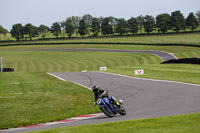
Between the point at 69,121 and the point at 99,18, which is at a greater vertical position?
the point at 99,18

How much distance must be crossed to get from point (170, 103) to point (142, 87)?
6410 mm

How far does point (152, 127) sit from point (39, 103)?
874 cm

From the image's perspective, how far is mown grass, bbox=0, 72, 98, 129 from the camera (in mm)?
14156

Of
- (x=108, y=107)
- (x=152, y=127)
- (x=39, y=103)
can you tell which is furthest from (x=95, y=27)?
(x=152, y=127)

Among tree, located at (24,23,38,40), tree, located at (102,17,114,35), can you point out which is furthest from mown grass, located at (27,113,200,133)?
tree, located at (24,23,38,40)

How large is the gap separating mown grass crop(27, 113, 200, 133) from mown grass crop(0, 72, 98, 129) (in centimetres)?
370

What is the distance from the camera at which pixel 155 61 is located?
55.9 m

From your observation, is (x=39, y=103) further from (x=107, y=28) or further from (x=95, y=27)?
(x=95, y=27)

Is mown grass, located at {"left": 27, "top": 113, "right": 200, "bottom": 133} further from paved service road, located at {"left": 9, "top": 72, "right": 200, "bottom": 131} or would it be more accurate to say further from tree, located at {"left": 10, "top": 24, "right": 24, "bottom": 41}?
tree, located at {"left": 10, "top": 24, "right": 24, "bottom": 41}

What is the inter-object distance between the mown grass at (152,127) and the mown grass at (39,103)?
3699mm

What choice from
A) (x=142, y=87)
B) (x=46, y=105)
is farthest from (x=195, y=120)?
(x=142, y=87)

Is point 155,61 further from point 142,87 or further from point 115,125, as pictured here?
point 115,125

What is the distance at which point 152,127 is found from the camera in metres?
10.1

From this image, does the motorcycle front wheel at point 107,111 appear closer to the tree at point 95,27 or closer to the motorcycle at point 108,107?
the motorcycle at point 108,107
